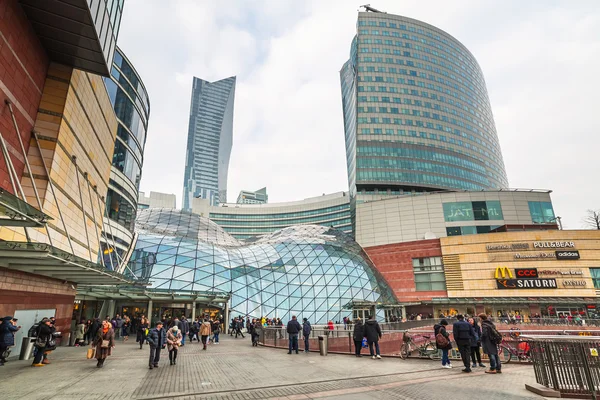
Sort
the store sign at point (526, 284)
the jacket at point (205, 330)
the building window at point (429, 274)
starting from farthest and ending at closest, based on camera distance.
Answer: the building window at point (429, 274) → the store sign at point (526, 284) → the jacket at point (205, 330)

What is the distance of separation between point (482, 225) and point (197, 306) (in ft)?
189

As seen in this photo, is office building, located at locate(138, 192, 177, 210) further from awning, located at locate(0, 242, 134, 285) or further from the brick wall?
awning, located at locate(0, 242, 134, 285)

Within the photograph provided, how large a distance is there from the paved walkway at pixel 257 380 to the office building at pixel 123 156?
1649 centimetres

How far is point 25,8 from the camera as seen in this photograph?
11.2m

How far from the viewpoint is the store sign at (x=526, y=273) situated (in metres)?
43.2

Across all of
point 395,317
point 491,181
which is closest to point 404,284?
point 395,317

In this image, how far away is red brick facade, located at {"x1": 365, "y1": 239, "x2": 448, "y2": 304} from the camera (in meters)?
48.1

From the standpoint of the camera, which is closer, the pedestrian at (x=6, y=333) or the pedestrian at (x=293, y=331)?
the pedestrian at (x=6, y=333)

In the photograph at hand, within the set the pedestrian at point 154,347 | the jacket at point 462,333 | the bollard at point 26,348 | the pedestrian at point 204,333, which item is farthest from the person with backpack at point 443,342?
the bollard at point 26,348

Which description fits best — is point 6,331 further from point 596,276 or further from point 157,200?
point 157,200

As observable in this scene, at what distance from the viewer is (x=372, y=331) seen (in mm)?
13445

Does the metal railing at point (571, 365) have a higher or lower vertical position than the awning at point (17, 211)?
lower

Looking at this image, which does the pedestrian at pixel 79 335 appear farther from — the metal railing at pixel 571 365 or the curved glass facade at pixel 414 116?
the curved glass facade at pixel 414 116

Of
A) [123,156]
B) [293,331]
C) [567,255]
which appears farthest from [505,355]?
[567,255]
